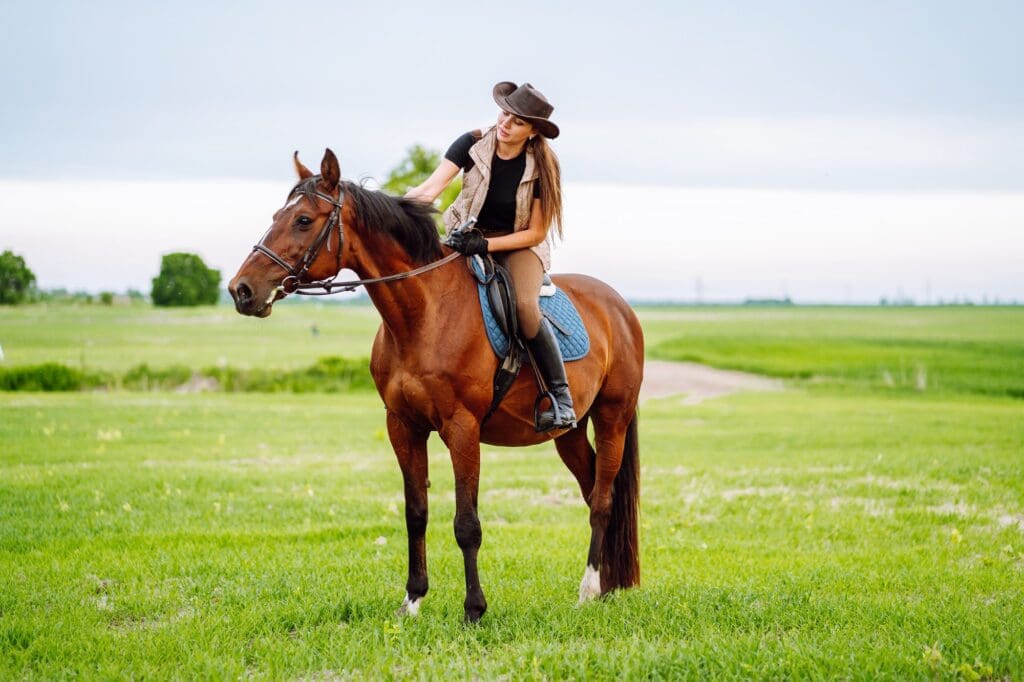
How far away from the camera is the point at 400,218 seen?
6492mm

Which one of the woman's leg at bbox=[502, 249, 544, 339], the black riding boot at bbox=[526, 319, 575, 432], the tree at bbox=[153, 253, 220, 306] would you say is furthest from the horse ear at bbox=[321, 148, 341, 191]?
the tree at bbox=[153, 253, 220, 306]

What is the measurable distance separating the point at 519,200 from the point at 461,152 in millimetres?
588

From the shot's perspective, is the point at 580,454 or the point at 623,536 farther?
the point at 580,454

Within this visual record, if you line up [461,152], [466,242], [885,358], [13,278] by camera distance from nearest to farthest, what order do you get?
[466,242], [461,152], [13,278], [885,358]

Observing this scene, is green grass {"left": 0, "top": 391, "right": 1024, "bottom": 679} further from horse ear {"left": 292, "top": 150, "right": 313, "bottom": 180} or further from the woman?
horse ear {"left": 292, "top": 150, "right": 313, "bottom": 180}

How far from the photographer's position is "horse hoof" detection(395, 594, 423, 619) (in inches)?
269

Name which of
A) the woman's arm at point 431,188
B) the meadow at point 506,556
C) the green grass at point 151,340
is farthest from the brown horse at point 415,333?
the green grass at point 151,340

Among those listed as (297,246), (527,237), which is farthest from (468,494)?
A: (297,246)

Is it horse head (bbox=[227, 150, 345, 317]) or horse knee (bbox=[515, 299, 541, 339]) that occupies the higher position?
horse head (bbox=[227, 150, 345, 317])

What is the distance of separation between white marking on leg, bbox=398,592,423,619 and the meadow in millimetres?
137

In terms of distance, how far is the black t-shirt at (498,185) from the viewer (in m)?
6.87

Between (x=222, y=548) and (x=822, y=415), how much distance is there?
1976cm

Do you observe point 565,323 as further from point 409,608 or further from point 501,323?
point 409,608

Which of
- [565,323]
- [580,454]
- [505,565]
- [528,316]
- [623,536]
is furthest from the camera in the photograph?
[505,565]
